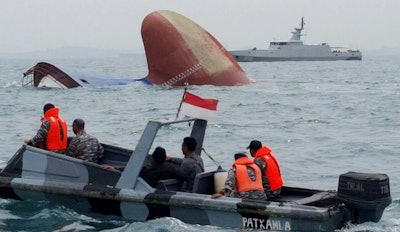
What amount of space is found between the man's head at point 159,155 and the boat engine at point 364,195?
110 inches

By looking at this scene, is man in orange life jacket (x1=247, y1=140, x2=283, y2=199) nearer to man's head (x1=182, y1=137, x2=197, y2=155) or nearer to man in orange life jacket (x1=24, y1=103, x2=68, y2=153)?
man's head (x1=182, y1=137, x2=197, y2=155)

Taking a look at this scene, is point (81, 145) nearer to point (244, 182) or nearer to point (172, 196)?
point (172, 196)

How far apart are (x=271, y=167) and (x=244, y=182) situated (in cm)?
64

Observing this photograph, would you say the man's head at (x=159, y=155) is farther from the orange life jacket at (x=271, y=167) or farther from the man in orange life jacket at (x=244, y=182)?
the orange life jacket at (x=271, y=167)

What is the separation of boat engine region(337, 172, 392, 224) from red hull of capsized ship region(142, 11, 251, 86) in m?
32.5

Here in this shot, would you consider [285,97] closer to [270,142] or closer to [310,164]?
[270,142]

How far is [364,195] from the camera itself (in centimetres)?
983

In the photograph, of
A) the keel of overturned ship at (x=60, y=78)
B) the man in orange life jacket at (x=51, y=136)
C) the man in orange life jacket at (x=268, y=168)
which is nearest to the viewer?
the man in orange life jacket at (x=268, y=168)

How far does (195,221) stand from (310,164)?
27.1ft

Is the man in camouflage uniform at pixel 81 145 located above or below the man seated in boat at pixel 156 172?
above

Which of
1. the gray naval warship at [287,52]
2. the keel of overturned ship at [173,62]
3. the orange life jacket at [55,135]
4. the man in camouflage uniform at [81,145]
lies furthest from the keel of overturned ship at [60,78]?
the gray naval warship at [287,52]

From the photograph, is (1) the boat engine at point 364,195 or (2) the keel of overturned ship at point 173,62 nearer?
(1) the boat engine at point 364,195

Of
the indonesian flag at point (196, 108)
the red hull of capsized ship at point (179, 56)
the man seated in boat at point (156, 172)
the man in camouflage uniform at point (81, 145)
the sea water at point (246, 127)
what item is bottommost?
the sea water at point (246, 127)

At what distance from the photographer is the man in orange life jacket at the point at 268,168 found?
10.9m
